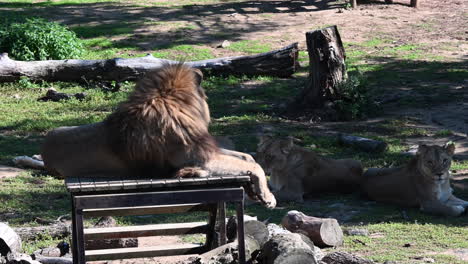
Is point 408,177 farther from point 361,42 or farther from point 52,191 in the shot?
point 361,42

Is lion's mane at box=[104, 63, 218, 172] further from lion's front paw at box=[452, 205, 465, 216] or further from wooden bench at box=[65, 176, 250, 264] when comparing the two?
lion's front paw at box=[452, 205, 465, 216]

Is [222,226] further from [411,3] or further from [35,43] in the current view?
[411,3]

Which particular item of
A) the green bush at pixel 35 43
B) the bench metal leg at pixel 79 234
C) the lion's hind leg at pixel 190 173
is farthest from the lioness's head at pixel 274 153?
the green bush at pixel 35 43

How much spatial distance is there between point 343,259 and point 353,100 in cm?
719

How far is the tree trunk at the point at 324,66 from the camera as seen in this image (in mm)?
12797

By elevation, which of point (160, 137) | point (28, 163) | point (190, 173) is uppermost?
point (160, 137)

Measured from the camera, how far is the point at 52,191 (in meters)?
9.11

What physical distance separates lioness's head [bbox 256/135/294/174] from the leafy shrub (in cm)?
371

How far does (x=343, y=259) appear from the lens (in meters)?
5.85

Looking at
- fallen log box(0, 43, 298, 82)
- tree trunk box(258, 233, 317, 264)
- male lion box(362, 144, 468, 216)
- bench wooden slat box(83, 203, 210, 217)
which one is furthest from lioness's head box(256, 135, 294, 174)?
fallen log box(0, 43, 298, 82)

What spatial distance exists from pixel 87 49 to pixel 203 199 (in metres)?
12.1

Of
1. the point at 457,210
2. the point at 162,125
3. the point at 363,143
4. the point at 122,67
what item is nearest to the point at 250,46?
the point at 122,67

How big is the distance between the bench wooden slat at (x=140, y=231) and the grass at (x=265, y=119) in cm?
86

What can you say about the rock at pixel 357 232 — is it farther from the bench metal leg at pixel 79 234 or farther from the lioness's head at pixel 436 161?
the bench metal leg at pixel 79 234
